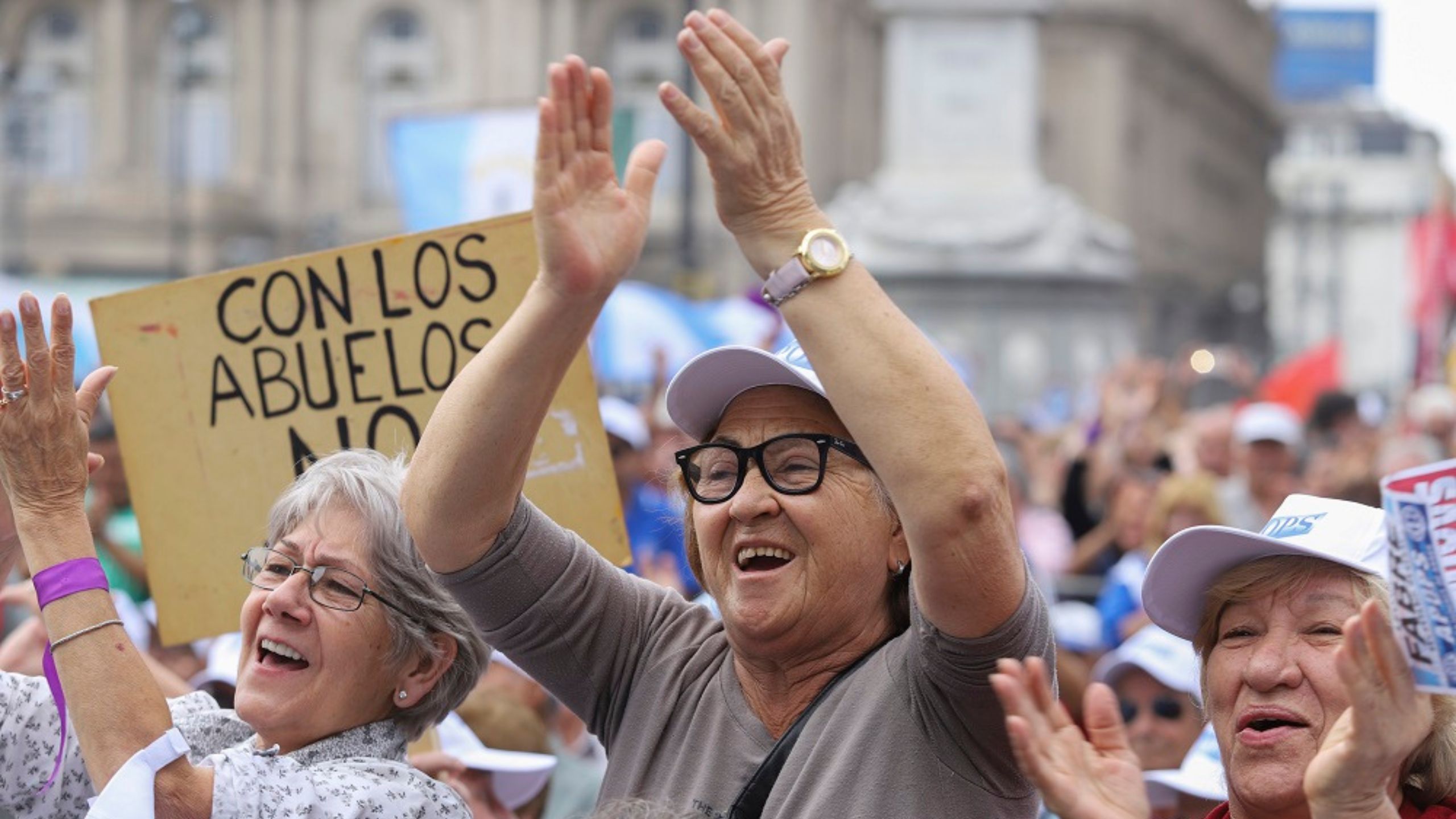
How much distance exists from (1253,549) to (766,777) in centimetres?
76

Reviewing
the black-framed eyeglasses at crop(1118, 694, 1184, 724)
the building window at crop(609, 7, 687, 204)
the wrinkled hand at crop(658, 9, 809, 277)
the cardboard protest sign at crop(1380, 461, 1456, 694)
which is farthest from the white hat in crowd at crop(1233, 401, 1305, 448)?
the building window at crop(609, 7, 687, 204)

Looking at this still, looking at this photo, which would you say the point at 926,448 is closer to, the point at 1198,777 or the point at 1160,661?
the point at 1198,777

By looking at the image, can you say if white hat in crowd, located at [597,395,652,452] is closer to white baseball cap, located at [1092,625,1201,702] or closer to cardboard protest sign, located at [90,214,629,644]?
white baseball cap, located at [1092,625,1201,702]

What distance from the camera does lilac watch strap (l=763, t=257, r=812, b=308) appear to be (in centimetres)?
307

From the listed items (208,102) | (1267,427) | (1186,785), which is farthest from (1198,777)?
(208,102)

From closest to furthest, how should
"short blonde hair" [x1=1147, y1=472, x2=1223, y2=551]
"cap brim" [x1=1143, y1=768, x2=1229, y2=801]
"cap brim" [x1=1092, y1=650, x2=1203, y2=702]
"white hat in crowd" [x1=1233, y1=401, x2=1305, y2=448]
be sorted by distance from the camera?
"cap brim" [x1=1143, y1=768, x2=1229, y2=801], "cap brim" [x1=1092, y1=650, x2=1203, y2=702], "short blonde hair" [x1=1147, y1=472, x2=1223, y2=551], "white hat in crowd" [x1=1233, y1=401, x2=1305, y2=448]

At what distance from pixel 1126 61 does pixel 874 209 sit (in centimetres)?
3617

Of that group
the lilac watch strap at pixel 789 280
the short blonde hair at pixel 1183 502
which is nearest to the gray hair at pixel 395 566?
the lilac watch strap at pixel 789 280

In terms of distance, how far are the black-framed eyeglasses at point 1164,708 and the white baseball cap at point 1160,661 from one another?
34 mm

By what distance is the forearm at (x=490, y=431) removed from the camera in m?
3.23

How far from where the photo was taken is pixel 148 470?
14.8 feet

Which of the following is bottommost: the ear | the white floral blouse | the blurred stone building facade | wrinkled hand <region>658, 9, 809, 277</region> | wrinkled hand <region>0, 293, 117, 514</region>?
the blurred stone building facade

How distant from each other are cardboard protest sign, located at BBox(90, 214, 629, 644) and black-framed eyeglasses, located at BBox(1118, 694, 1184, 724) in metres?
1.54

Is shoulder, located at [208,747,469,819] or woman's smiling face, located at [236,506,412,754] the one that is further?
woman's smiling face, located at [236,506,412,754]
